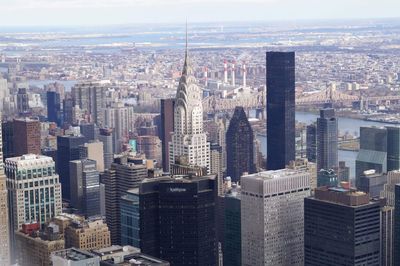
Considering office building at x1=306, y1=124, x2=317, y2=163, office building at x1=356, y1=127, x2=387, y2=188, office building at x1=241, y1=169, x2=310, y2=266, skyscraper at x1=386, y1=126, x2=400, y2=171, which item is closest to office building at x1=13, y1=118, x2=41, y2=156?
office building at x1=241, y1=169, x2=310, y2=266

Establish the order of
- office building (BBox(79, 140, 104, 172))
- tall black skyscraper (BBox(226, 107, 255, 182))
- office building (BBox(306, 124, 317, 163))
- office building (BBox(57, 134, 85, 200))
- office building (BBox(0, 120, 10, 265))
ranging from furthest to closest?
office building (BBox(306, 124, 317, 163)) → office building (BBox(79, 140, 104, 172)) → tall black skyscraper (BBox(226, 107, 255, 182)) → office building (BBox(57, 134, 85, 200)) → office building (BBox(0, 120, 10, 265))

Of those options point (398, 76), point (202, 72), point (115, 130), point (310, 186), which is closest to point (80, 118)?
point (115, 130)

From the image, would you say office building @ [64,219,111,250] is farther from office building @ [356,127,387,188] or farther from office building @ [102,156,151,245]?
office building @ [356,127,387,188]

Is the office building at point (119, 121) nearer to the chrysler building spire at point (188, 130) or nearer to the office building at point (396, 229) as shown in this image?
the chrysler building spire at point (188, 130)

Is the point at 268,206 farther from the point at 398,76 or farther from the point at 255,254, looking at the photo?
the point at 398,76

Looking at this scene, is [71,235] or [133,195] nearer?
[71,235]

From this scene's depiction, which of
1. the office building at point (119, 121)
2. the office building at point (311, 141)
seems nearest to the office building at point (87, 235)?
the office building at point (311, 141)
